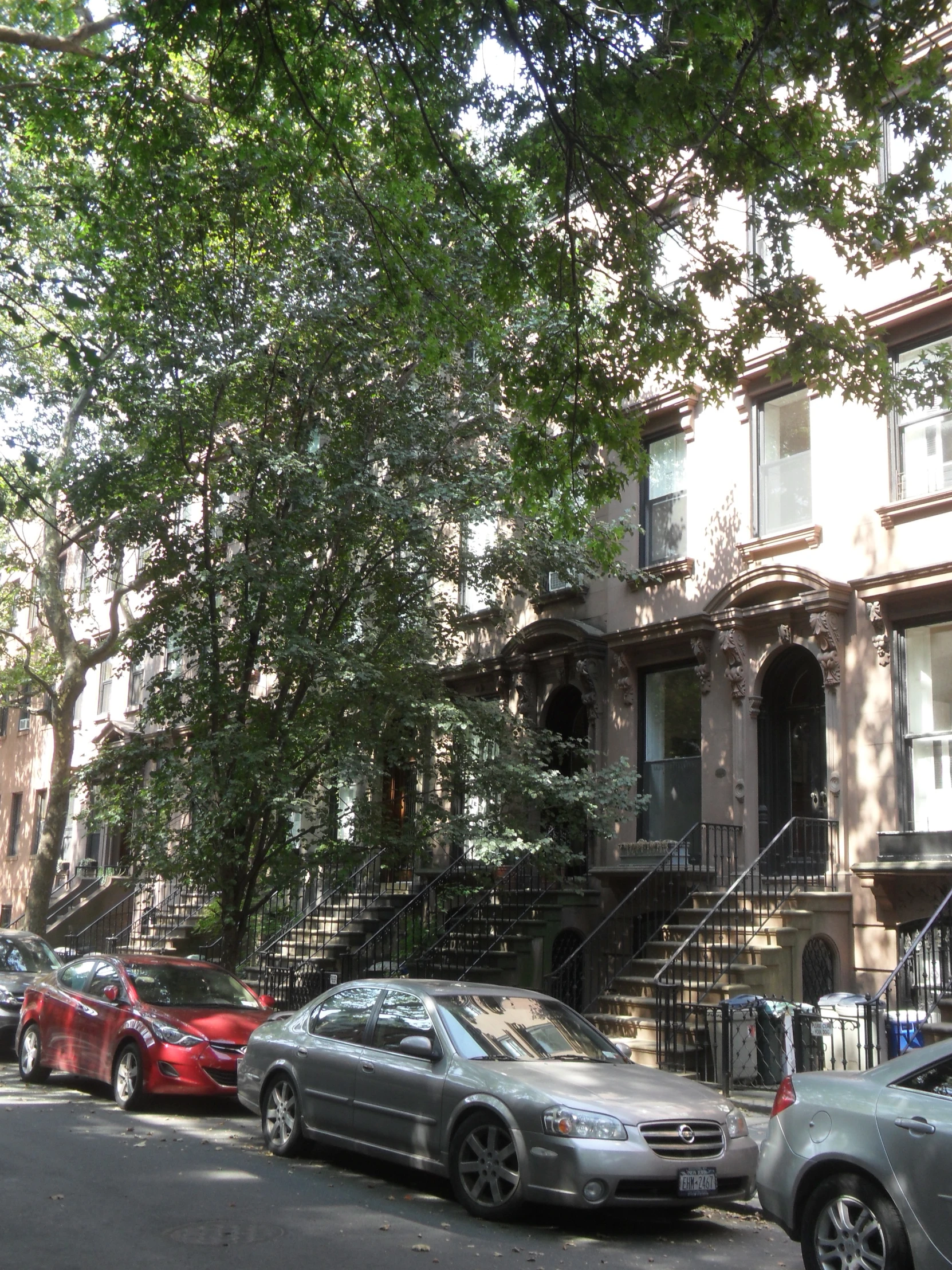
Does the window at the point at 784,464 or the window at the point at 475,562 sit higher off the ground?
the window at the point at 784,464

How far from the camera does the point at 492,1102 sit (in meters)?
8.18

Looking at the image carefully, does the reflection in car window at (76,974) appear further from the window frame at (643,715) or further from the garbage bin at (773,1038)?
the window frame at (643,715)

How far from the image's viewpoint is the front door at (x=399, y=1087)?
868 centimetres

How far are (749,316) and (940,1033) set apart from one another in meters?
6.72

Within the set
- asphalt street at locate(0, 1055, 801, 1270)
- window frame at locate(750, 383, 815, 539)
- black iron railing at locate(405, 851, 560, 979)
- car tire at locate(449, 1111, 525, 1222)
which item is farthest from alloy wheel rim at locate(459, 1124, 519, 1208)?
window frame at locate(750, 383, 815, 539)

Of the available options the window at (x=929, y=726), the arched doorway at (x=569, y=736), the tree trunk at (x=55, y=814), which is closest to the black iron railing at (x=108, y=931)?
the tree trunk at (x=55, y=814)

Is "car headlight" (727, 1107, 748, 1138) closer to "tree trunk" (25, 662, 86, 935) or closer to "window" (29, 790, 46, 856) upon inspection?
"tree trunk" (25, 662, 86, 935)

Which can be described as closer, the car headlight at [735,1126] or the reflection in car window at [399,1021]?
the car headlight at [735,1126]

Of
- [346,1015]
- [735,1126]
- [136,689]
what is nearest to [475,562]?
[346,1015]

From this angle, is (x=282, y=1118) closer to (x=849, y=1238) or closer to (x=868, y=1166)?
(x=849, y=1238)

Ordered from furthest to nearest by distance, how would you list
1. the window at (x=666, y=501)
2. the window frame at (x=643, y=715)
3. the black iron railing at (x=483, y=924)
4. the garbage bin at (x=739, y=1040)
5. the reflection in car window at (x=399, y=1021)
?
the window at (x=666, y=501) < the window frame at (x=643, y=715) < the black iron railing at (x=483, y=924) < the garbage bin at (x=739, y=1040) < the reflection in car window at (x=399, y=1021)

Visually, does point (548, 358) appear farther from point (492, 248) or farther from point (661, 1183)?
point (661, 1183)

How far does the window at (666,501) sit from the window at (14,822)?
2378 cm

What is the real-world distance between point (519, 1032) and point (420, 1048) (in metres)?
0.79
